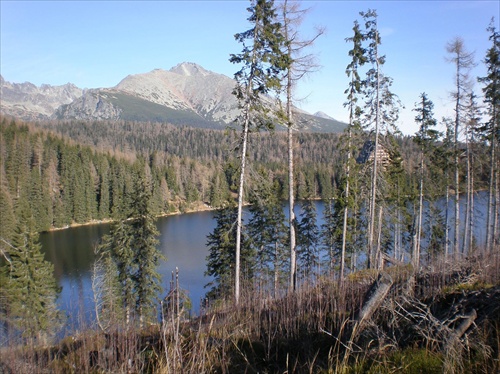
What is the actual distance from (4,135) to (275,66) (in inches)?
2857

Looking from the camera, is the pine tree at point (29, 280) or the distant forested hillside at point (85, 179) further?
the distant forested hillside at point (85, 179)

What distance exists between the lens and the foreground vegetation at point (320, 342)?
298 cm

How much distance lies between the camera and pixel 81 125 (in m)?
175

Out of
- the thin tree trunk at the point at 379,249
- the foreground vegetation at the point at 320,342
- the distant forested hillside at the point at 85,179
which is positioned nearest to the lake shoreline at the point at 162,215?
the distant forested hillside at the point at 85,179

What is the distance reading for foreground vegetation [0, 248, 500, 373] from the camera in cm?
298

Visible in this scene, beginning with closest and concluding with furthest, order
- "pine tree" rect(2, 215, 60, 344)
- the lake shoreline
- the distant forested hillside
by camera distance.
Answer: "pine tree" rect(2, 215, 60, 344) < the distant forested hillside < the lake shoreline

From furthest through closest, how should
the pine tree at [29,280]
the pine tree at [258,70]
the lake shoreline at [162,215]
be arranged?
the lake shoreline at [162,215] < the pine tree at [29,280] < the pine tree at [258,70]

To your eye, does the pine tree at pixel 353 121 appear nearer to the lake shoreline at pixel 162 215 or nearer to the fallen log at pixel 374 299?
the fallen log at pixel 374 299

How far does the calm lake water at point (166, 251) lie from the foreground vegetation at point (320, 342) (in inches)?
614

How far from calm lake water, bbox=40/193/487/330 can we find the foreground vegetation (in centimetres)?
1558

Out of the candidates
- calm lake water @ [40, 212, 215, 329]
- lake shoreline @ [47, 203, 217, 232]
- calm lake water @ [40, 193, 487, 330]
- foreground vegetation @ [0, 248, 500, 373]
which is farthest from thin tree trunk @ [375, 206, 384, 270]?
lake shoreline @ [47, 203, 217, 232]

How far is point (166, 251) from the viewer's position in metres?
39.4

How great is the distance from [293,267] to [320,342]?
32.2 feet

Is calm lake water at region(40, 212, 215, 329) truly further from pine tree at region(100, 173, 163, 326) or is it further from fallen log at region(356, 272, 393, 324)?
fallen log at region(356, 272, 393, 324)
